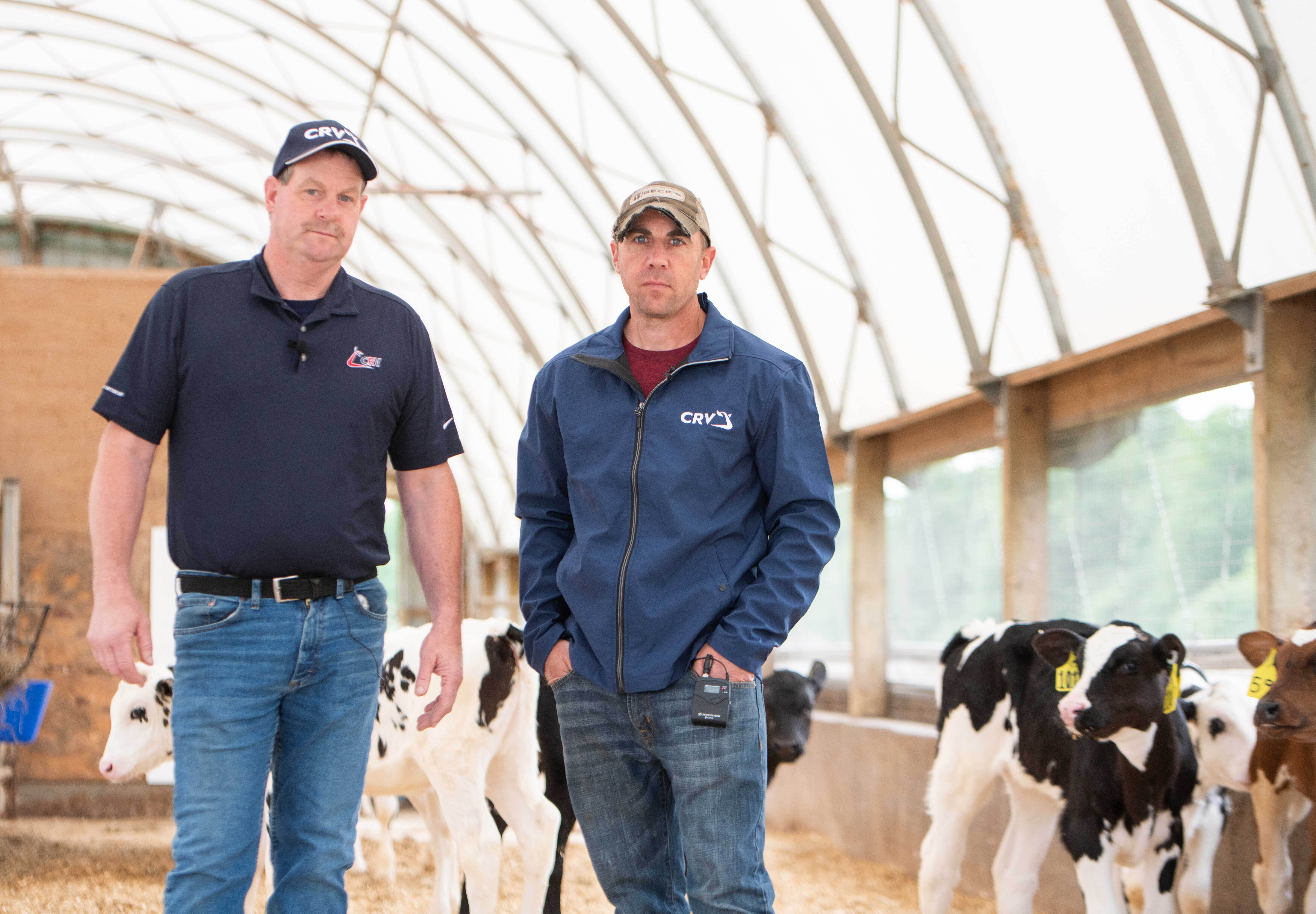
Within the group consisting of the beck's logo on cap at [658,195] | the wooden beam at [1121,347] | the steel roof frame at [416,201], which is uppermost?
the steel roof frame at [416,201]

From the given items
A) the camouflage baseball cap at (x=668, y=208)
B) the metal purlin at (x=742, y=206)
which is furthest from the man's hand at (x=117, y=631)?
the metal purlin at (x=742, y=206)

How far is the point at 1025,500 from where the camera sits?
7.60 metres

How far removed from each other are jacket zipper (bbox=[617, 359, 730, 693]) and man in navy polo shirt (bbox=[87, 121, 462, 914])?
2.08 ft

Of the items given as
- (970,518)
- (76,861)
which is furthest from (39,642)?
(970,518)

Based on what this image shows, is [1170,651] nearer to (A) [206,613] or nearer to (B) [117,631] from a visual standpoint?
(A) [206,613]

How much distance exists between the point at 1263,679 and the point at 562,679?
2.73 meters

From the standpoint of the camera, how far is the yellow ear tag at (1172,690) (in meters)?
4.47

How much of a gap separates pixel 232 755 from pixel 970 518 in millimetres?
6636

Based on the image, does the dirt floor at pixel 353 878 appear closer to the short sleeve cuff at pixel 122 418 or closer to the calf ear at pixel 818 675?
the calf ear at pixel 818 675

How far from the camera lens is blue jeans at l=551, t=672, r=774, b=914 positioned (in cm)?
269

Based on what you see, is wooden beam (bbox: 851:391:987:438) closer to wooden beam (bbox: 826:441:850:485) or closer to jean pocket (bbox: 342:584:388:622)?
wooden beam (bbox: 826:441:850:485)

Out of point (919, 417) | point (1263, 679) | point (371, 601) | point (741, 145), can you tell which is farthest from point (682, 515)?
point (741, 145)

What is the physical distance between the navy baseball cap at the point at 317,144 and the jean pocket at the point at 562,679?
1.24 metres

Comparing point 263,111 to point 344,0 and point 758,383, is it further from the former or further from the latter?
point 758,383
